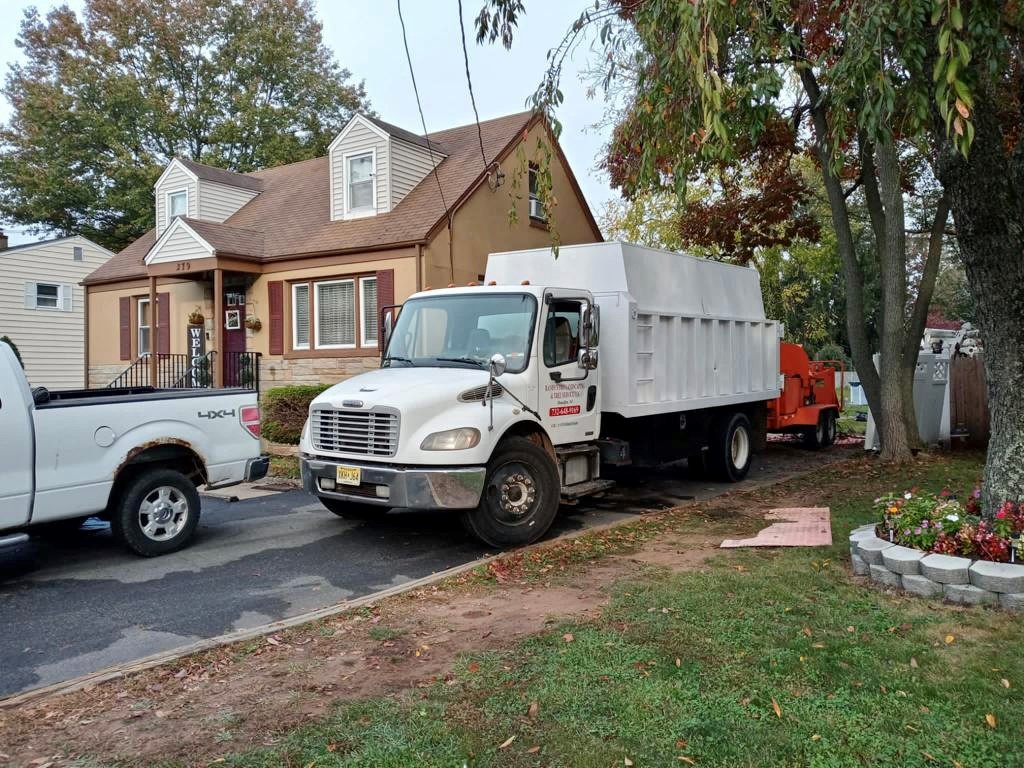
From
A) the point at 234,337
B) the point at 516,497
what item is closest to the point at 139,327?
the point at 234,337

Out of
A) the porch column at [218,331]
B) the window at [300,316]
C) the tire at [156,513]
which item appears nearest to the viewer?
the tire at [156,513]

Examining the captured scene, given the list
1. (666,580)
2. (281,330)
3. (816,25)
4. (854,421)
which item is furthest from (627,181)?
(854,421)

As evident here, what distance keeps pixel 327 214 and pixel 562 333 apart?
40.1 ft

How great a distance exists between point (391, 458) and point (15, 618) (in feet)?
9.74

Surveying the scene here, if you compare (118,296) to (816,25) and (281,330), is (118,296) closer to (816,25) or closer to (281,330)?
(281,330)

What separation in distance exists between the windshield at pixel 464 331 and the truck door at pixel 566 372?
0.83 feet

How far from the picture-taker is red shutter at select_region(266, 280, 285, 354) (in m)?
17.9

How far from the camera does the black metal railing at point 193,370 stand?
1838 centimetres

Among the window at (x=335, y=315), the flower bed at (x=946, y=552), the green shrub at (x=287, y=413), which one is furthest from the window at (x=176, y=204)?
the flower bed at (x=946, y=552)

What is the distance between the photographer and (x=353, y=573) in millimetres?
6695

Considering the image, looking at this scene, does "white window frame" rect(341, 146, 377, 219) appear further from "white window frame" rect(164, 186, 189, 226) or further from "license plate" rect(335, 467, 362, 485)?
"license plate" rect(335, 467, 362, 485)

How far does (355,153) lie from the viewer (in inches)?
711

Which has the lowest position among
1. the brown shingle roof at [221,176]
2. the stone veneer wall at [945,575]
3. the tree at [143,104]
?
the stone veneer wall at [945,575]

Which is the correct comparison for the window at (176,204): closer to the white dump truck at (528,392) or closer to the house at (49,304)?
the house at (49,304)
